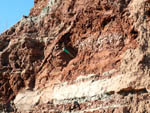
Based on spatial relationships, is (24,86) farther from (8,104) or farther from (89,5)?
(89,5)

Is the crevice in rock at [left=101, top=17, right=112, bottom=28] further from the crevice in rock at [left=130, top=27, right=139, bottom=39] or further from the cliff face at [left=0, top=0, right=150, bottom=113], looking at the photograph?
the crevice in rock at [left=130, top=27, right=139, bottom=39]


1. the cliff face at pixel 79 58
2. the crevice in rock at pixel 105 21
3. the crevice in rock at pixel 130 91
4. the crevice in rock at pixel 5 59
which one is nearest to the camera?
the crevice in rock at pixel 130 91

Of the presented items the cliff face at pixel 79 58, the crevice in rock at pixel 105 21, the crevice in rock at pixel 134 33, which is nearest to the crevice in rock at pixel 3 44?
the cliff face at pixel 79 58

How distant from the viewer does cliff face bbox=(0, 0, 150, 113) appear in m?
9.04

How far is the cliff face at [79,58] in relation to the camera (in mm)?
9039

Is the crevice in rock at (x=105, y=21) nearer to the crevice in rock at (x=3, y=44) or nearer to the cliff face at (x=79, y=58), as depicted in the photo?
the cliff face at (x=79, y=58)

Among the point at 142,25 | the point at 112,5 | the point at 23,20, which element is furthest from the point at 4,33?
the point at 142,25

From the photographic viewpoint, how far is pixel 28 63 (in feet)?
45.1

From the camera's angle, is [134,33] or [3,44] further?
[3,44]

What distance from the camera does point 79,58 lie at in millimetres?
11719

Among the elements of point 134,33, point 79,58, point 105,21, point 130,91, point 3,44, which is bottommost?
point 130,91

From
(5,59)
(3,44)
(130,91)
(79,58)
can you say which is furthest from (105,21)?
(3,44)

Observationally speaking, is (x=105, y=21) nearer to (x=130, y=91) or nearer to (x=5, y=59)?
(x=130, y=91)

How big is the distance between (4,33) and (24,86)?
376 centimetres
